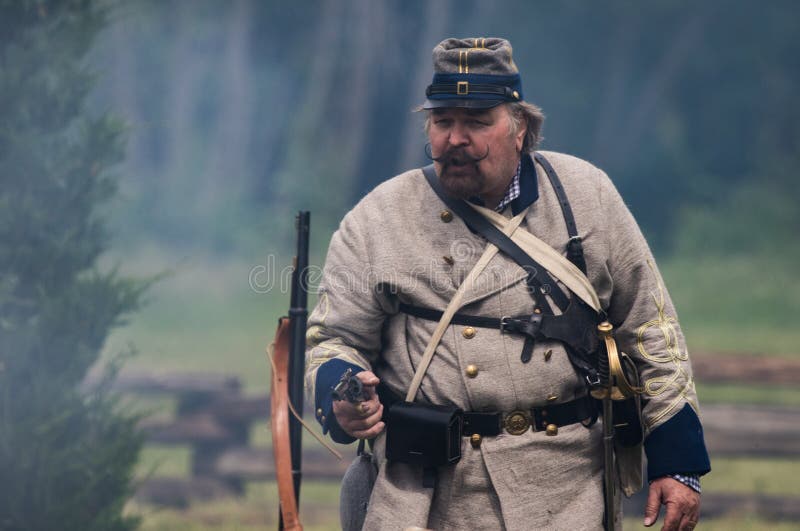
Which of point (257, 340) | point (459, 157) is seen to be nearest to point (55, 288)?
point (459, 157)

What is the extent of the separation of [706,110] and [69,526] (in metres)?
21.7

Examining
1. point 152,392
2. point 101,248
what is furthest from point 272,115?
point 101,248

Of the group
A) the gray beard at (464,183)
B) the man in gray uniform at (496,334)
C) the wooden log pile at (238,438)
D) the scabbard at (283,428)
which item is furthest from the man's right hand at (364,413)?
the wooden log pile at (238,438)

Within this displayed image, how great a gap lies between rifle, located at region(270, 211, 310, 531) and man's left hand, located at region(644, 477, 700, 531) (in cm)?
127

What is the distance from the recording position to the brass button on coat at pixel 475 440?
373 cm

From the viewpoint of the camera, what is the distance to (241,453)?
8578 millimetres

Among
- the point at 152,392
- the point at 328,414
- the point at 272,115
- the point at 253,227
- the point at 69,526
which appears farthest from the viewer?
the point at 272,115

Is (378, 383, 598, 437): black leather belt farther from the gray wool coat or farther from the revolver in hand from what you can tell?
the revolver in hand

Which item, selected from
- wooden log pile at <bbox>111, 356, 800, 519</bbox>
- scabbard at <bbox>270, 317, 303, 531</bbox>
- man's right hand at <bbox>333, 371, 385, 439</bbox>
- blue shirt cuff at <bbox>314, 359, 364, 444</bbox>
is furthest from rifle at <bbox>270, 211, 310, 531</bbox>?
wooden log pile at <bbox>111, 356, 800, 519</bbox>

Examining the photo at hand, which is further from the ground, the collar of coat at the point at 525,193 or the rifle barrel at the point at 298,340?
the collar of coat at the point at 525,193

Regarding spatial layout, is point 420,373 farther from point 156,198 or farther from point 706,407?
point 156,198

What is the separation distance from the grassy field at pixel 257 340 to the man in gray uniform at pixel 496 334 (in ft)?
12.0

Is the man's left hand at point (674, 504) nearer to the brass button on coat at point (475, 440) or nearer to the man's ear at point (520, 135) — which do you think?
the brass button on coat at point (475, 440)

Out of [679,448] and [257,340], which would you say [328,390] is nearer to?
[679,448]
